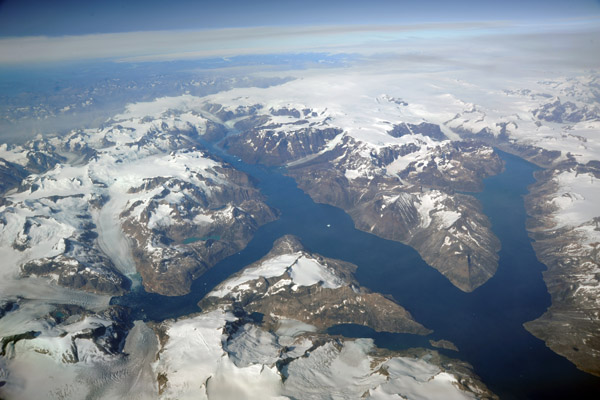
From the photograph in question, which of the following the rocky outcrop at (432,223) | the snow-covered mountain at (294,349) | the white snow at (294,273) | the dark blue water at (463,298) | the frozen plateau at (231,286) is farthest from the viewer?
the rocky outcrop at (432,223)

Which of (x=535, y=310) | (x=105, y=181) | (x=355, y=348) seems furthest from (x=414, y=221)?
(x=105, y=181)

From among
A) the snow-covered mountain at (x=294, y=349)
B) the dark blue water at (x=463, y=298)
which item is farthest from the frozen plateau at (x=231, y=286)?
the dark blue water at (x=463, y=298)

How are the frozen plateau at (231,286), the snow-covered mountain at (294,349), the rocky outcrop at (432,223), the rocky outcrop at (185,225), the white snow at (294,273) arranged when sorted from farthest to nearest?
the rocky outcrop at (432,223)
the rocky outcrop at (185,225)
the white snow at (294,273)
the frozen plateau at (231,286)
the snow-covered mountain at (294,349)

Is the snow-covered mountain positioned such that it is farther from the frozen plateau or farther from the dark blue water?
the dark blue water

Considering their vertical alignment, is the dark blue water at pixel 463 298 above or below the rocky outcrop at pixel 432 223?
below

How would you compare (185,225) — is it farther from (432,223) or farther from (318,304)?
(432,223)

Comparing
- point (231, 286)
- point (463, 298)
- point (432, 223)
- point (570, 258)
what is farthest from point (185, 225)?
point (570, 258)

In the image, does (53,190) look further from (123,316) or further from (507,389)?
(507,389)

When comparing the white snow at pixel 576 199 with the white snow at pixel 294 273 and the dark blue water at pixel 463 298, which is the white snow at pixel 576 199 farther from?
the white snow at pixel 294 273
